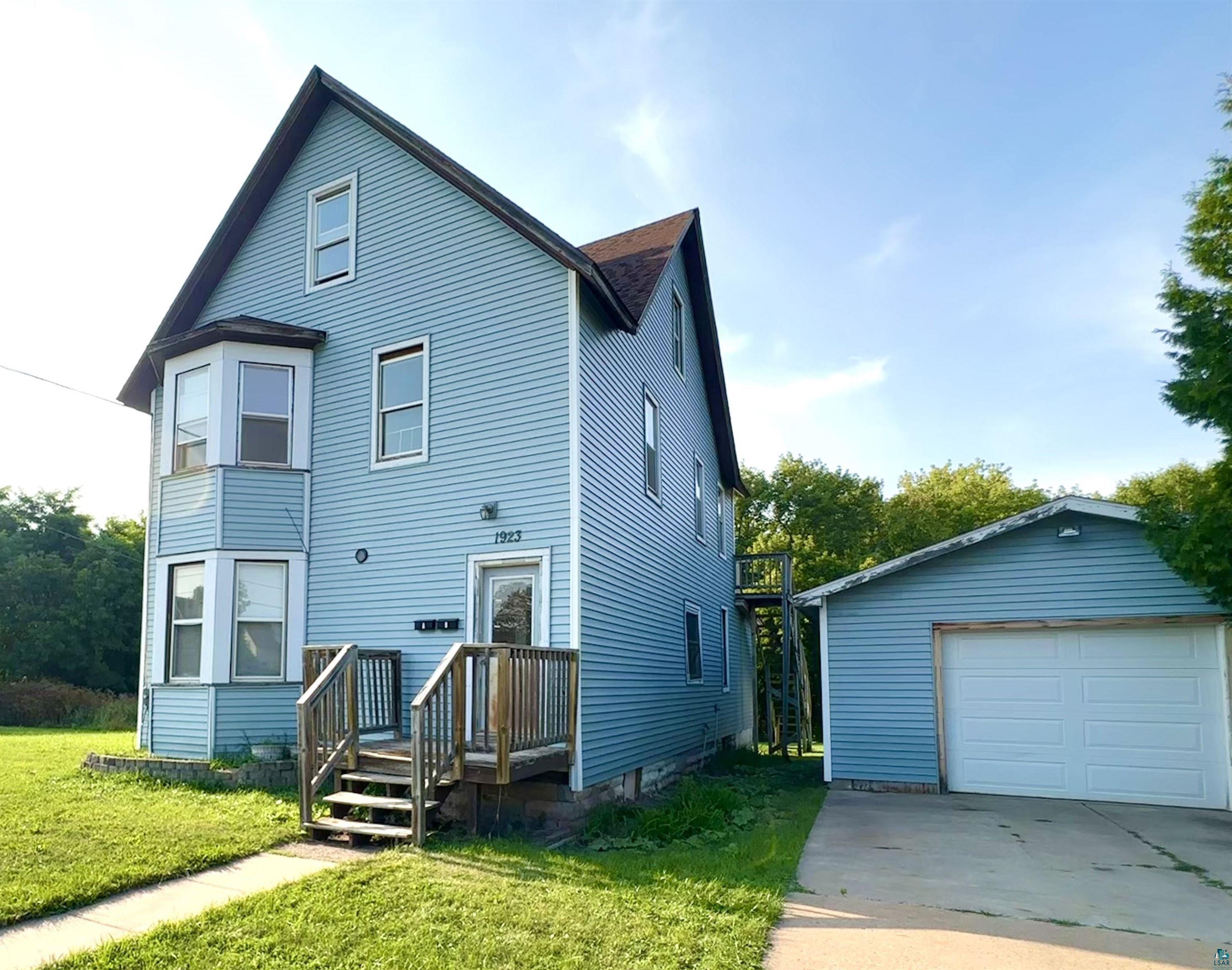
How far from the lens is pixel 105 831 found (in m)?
6.94

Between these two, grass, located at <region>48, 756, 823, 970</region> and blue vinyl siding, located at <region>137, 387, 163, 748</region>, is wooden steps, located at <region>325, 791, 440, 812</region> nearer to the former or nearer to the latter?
grass, located at <region>48, 756, 823, 970</region>

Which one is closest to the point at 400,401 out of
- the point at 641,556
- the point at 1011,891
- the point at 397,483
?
the point at 397,483

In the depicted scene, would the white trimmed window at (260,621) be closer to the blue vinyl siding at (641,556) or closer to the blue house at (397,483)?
the blue house at (397,483)

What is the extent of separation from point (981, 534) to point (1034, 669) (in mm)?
1873

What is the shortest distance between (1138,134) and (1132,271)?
7.40ft

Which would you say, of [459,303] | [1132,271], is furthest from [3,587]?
[1132,271]

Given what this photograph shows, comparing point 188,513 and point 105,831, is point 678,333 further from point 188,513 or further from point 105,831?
point 105,831

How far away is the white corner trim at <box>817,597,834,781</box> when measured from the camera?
468 inches

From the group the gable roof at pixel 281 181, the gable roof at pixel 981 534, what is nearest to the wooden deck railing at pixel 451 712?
the gable roof at pixel 281 181

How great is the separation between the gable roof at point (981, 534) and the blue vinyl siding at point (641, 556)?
228cm

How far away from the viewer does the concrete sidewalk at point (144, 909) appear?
4.52m

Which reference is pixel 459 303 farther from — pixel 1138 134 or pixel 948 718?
pixel 1138 134

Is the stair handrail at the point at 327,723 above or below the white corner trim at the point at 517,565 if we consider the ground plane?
below

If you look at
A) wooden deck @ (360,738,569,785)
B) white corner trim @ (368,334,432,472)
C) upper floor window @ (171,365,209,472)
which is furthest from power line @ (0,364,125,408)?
wooden deck @ (360,738,569,785)
